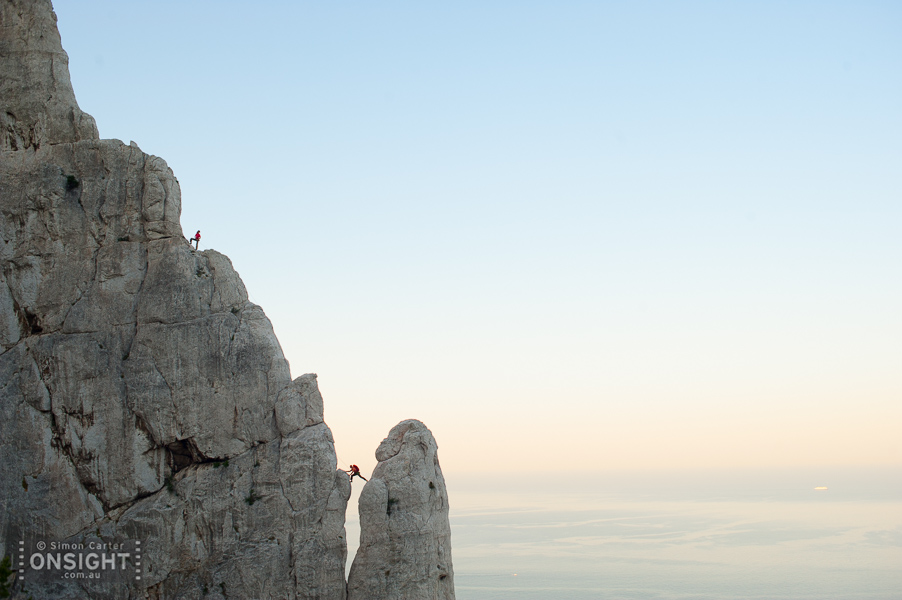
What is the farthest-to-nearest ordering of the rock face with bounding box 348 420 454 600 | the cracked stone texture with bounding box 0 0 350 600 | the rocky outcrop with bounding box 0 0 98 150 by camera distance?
the rocky outcrop with bounding box 0 0 98 150
the rock face with bounding box 348 420 454 600
the cracked stone texture with bounding box 0 0 350 600

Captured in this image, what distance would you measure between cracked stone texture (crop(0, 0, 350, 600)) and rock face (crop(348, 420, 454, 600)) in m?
1.09

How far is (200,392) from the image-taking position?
3597 cm

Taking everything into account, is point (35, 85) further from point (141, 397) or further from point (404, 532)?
point (404, 532)

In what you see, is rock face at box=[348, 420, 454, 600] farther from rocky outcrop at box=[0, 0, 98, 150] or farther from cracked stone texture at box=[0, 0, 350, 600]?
rocky outcrop at box=[0, 0, 98, 150]

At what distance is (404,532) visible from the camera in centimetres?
3575

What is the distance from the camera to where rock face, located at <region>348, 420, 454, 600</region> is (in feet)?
116

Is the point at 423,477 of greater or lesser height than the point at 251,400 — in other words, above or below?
below

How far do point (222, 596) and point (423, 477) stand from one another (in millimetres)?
9140

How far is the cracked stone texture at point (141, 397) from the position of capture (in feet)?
114

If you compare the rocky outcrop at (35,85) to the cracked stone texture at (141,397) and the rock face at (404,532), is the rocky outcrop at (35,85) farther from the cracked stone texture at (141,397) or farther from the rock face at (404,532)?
the rock face at (404,532)

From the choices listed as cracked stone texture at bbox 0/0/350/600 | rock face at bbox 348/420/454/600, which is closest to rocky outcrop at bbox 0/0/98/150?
cracked stone texture at bbox 0/0/350/600

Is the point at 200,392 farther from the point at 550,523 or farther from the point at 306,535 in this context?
the point at 550,523

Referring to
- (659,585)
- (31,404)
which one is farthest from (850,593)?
(31,404)

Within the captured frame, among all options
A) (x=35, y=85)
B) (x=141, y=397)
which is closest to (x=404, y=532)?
(x=141, y=397)
